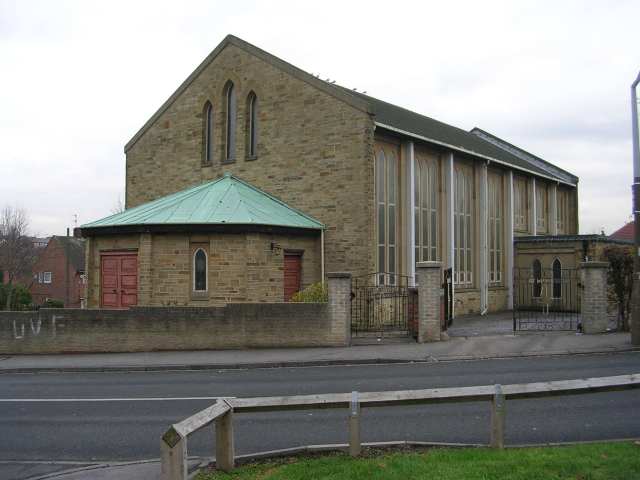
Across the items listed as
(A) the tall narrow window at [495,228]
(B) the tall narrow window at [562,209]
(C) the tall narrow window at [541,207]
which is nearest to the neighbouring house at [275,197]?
(A) the tall narrow window at [495,228]

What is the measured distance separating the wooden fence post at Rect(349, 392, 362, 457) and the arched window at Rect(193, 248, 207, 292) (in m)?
15.2

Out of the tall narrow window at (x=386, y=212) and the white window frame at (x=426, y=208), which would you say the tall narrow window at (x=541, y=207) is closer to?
the white window frame at (x=426, y=208)

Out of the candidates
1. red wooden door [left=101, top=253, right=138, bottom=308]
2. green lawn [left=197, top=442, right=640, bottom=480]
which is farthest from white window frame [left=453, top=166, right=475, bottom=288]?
green lawn [left=197, top=442, right=640, bottom=480]

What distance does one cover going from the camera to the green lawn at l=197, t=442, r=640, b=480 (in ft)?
19.1

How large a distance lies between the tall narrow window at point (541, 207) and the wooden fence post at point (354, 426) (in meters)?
33.5

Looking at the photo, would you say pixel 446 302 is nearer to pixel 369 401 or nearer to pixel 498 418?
pixel 498 418

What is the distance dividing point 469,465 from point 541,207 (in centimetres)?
3504

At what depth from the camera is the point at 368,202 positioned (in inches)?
878

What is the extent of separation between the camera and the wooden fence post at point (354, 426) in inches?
260

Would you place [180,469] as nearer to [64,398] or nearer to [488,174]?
[64,398]

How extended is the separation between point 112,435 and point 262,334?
9.50 metres

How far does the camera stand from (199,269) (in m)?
21.3

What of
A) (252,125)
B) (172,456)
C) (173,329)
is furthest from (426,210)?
(172,456)

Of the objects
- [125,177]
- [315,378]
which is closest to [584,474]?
[315,378]
